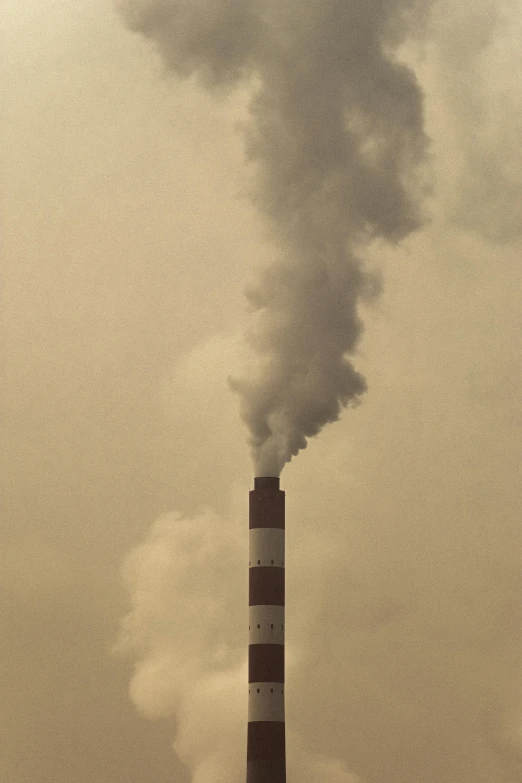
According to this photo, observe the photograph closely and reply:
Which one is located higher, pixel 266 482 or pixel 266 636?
pixel 266 482

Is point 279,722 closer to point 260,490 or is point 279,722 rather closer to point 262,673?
point 262,673

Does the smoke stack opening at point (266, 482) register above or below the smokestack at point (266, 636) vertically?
above

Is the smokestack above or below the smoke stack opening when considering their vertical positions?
below

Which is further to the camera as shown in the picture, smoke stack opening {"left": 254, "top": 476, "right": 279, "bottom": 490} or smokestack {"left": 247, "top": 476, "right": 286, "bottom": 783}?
smoke stack opening {"left": 254, "top": 476, "right": 279, "bottom": 490}

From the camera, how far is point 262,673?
44.1m

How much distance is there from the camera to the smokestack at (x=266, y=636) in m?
43.7

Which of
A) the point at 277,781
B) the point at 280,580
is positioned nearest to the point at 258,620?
the point at 280,580

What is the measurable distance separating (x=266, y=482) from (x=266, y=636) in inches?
160

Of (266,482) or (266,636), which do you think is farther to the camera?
(266,482)

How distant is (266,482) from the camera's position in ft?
150

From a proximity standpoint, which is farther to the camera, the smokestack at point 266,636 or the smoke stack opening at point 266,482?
the smoke stack opening at point 266,482

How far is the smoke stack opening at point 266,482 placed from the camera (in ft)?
150

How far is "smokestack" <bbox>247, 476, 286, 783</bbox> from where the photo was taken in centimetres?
4372

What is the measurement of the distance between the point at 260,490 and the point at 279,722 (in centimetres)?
595
